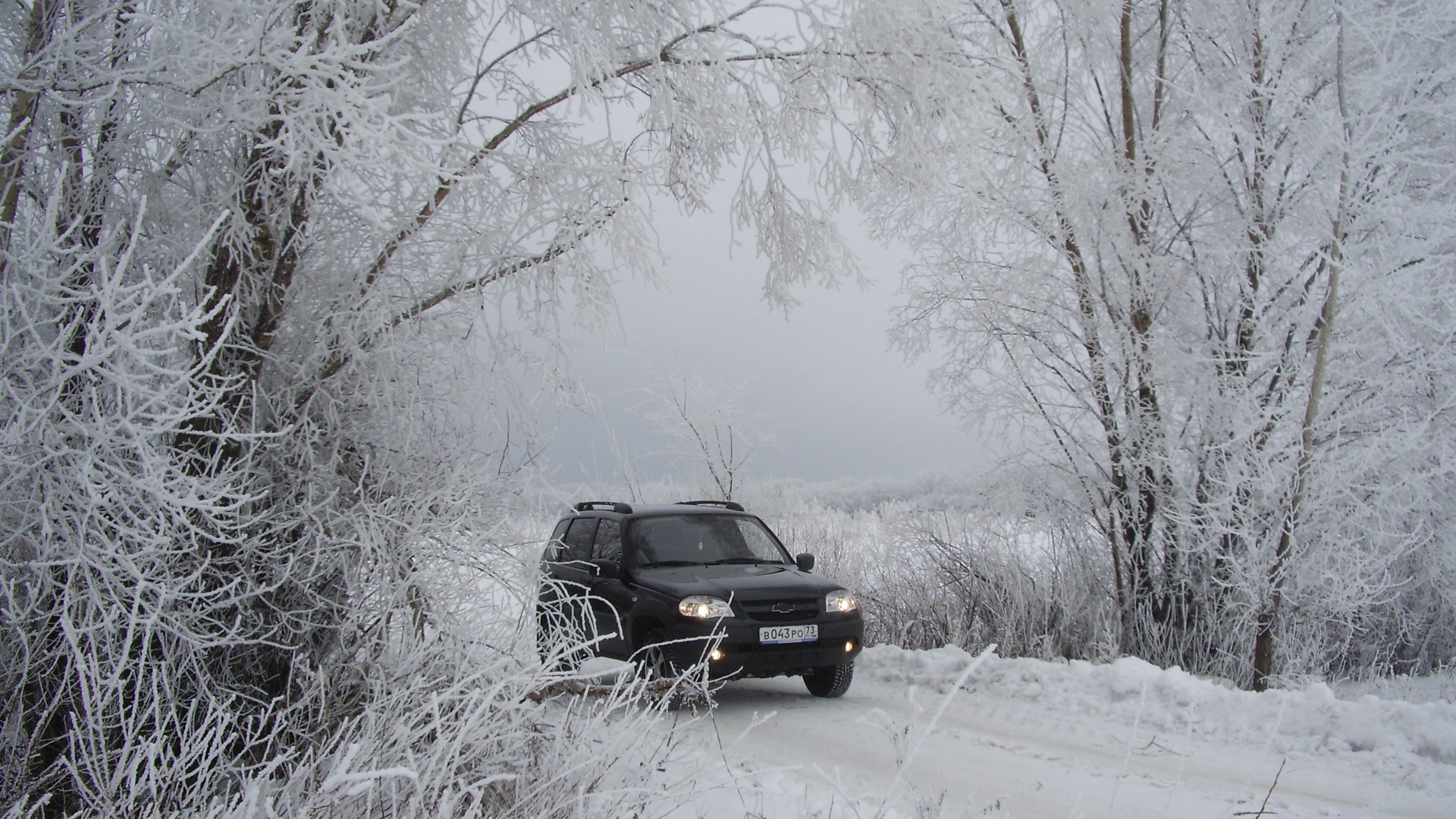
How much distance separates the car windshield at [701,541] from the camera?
9.13 meters

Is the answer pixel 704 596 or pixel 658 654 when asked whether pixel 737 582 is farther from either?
pixel 658 654

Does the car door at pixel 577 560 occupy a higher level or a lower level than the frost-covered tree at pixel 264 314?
lower

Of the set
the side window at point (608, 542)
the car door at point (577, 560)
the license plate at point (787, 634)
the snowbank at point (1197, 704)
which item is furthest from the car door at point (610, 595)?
the snowbank at point (1197, 704)

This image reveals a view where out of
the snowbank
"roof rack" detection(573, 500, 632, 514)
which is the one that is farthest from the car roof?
the snowbank

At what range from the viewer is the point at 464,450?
6.47 m

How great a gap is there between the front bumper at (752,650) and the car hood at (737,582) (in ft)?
0.81

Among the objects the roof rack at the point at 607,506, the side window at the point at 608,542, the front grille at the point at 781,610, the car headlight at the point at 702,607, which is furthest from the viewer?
the roof rack at the point at 607,506

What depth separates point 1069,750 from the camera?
6.90 metres

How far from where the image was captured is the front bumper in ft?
25.6

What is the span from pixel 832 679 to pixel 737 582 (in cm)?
136

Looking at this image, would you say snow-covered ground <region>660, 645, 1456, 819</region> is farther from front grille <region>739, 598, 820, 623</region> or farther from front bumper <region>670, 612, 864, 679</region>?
front grille <region>739, 598, 820, 623</region>

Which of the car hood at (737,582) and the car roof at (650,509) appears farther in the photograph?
the car roof at (650,509)

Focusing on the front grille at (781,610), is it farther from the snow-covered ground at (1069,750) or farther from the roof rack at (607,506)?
the roof rack at (607,506)

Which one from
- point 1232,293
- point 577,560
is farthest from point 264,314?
point 1232,293
